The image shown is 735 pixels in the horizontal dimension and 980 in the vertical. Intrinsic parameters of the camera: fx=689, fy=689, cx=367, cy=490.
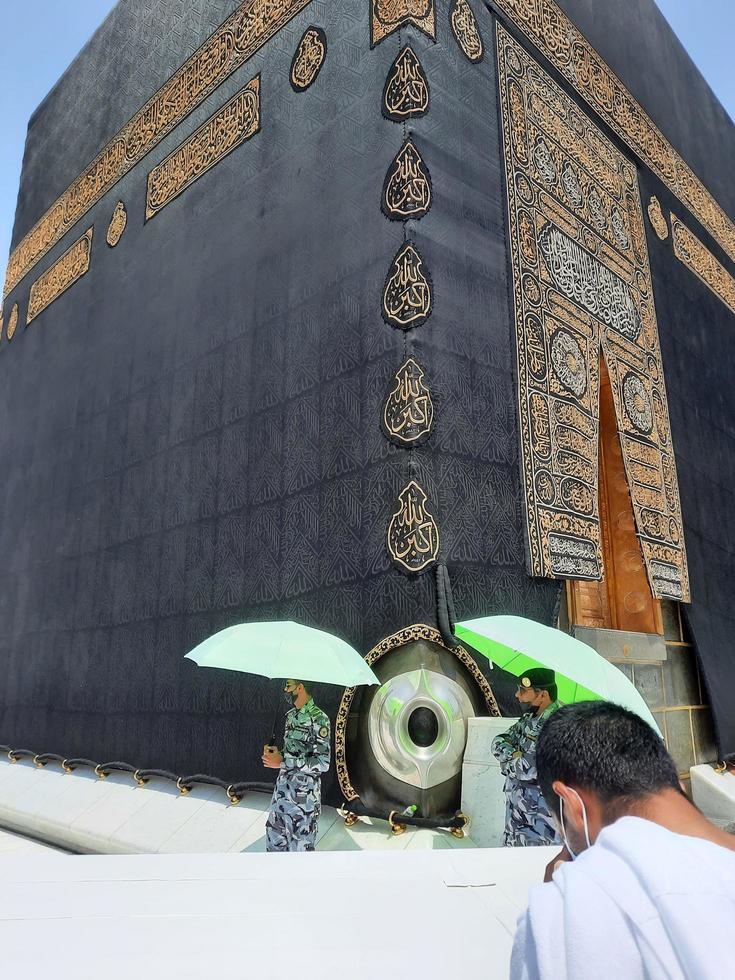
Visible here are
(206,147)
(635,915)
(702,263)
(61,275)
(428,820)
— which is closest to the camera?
(635,915)

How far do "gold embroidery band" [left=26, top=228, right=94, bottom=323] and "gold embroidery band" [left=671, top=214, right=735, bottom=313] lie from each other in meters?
4.67

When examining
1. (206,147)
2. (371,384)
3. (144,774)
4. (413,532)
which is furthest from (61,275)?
(413,532)

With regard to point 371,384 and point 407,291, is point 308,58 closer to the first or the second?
point 407,291

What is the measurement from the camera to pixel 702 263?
18.5 ft

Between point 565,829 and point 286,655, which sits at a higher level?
point 286,655

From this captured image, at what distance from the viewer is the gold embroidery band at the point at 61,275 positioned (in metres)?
5.71

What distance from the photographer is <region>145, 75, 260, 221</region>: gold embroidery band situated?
4250 millimetres

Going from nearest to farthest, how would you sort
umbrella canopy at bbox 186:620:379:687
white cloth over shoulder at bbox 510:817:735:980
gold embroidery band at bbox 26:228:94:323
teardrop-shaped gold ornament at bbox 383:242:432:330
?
white cloth over shoulder at bbox 510:817:735:980 < umbrella canopy at bbox 186:620:379:687 < teardrop-shaped gold ornament at bbox 383:242:432:330 < gold embroidery band at bbox 26:228:94:323

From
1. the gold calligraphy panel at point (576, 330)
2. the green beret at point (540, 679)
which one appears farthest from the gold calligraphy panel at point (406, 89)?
the green beret at point (540, 679)

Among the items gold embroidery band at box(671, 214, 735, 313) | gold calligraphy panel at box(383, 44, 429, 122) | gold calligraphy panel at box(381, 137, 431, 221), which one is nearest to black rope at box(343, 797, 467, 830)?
gold calligraphy panel at box(381, 137, 431, 221)

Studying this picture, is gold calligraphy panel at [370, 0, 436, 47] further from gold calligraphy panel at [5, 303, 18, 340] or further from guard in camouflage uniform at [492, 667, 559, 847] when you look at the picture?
gold calligraphy panel at [5, 303, 18, 340]

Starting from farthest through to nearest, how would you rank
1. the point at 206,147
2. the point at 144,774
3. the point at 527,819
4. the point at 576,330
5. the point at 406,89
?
the point at 206,147 → the point at 576,330 → the point at 144,774 → the point at 406,89 → the point at 527,819

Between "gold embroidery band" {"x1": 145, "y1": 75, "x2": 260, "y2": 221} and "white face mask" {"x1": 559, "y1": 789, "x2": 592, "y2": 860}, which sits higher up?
"gold embroidery band" {"x1": 145, "y1": 75, "x2": 260, "y2": 221}

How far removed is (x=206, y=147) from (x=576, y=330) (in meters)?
2.74
